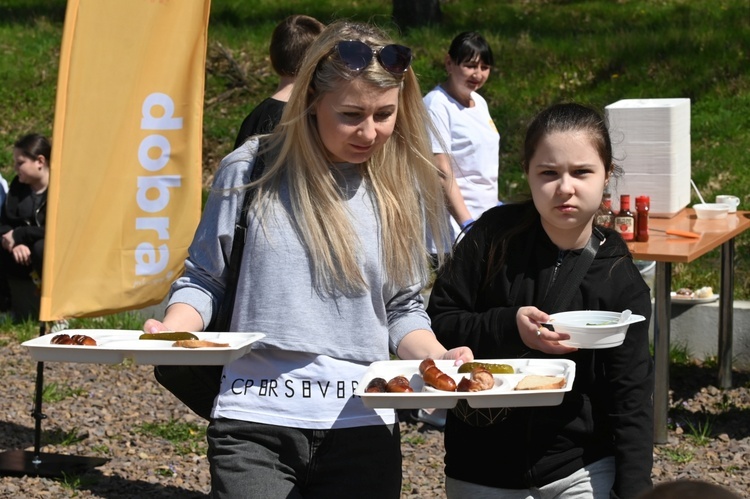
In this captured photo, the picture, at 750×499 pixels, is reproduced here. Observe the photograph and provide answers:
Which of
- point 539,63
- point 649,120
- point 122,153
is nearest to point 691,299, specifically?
point 649,120

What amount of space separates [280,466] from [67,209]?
3.15 meters

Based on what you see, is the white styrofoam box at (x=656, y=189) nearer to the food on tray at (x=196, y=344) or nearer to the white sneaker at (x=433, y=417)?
the white sneaker at (x=433, y=417)

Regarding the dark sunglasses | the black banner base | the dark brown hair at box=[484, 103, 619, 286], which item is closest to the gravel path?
the black banner base

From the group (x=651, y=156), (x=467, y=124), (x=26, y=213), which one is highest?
(x=467, y=124)

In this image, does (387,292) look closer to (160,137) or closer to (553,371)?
(553,371)

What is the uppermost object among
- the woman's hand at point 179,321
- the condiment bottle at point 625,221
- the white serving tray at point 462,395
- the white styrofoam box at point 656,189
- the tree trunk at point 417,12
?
the tree trunk at point 417,12

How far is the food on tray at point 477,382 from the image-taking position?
275cm

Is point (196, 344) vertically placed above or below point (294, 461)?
above

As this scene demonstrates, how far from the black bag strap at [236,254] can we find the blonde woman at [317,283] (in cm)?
2

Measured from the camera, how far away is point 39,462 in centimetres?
585

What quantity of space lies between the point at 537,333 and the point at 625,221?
2917mm

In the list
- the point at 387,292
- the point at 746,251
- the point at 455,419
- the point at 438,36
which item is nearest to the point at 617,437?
the point at 455,419

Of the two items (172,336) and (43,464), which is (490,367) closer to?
(172,336)

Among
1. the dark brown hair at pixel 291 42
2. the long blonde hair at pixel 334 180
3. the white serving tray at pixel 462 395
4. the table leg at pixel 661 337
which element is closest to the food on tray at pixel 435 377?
the white serving tray at pixel 462 395
